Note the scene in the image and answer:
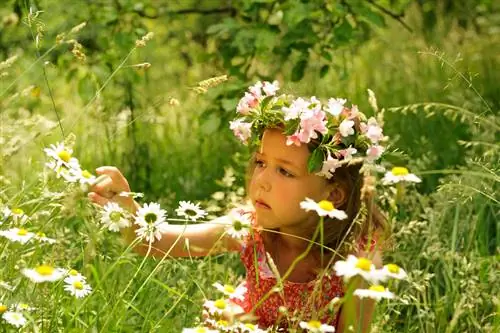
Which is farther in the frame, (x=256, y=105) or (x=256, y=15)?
(x=256, y=15)

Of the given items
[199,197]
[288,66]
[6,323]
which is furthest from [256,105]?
[288,66]

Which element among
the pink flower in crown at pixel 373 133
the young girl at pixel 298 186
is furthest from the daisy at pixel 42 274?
the pink flower in crown at pixel 373 133

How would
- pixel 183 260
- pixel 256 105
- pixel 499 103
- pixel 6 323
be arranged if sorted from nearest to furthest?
pixel 6 323 → pixel 256 105 → pixel 183 260 → pixel 499 103

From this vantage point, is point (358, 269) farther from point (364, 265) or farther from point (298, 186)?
point (298, 186)

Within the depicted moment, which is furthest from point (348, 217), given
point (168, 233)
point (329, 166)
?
point (168, 233)

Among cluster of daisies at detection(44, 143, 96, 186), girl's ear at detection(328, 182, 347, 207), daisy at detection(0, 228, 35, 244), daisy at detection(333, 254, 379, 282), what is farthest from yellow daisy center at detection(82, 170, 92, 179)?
girl's ear at detection(328, 182, 347, 207)

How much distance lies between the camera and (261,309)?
2818 mm

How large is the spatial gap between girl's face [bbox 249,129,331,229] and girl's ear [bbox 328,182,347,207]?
0.03 metres

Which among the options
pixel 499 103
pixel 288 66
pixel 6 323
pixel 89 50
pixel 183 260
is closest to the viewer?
pixel 6 323

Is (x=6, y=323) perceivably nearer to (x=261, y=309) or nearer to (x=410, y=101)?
(x=261, y=309)

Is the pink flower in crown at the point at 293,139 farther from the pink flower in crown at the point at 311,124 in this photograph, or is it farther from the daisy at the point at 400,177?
the daisy at the point at 400,177

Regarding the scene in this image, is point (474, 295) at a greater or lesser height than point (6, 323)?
lesser

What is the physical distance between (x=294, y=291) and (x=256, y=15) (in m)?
1.67

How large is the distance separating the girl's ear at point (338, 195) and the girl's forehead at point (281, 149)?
0.13 m
